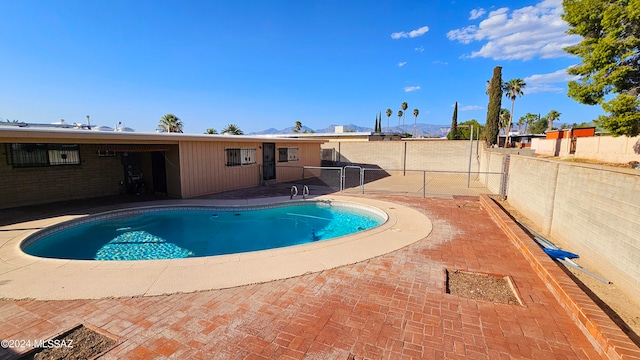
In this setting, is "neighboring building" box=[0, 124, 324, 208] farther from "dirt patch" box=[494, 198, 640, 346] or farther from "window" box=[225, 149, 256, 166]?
"dirt patch" box=[494, 198, 640, 346]

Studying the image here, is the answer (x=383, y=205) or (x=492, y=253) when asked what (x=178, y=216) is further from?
(x=492, y=253)

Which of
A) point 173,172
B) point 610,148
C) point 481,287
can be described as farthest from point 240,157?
point 610,148

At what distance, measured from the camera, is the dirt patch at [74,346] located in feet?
8.77

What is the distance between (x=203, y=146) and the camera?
11.3 meters

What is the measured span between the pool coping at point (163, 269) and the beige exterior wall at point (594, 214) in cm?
298

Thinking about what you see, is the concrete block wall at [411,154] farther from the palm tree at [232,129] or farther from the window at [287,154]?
the palm tree at [232,129]

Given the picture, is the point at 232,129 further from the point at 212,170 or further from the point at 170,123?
the point at 212,170

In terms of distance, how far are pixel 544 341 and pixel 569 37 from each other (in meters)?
12.4

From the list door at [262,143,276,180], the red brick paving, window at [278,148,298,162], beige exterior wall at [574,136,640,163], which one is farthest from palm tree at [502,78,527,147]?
the red brick paving

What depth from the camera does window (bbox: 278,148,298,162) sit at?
15797mm

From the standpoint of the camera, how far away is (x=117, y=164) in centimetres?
1159

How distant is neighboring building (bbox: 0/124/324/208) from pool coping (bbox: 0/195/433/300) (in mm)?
3525

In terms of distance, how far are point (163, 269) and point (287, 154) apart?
12.1 meters

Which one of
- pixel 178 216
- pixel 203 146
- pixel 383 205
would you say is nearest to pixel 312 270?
pixel 383 205
